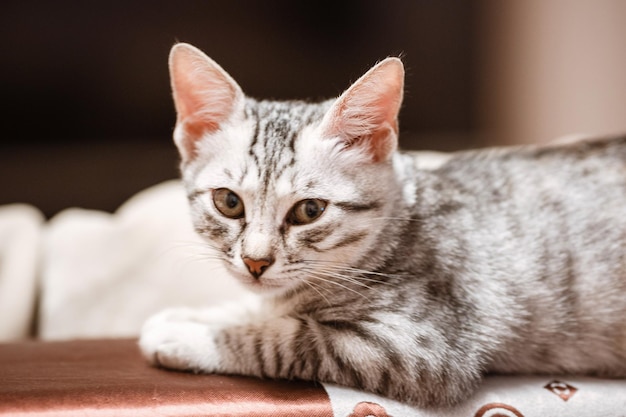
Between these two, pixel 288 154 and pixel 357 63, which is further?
pixel 357 63

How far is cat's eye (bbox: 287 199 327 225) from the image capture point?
1110 millimetres

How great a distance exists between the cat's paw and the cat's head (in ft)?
0.45

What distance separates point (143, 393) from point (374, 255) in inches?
19.1

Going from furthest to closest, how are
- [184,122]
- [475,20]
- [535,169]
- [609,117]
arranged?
[475,20]
[609,117]
[535,169]
[184,122]

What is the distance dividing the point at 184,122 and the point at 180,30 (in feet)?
7.14

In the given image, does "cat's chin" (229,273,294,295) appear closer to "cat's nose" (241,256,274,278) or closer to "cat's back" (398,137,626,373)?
"cat's nose" (241,256,274,278)

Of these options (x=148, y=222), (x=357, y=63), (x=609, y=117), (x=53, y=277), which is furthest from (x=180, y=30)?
(x=609, y=117)

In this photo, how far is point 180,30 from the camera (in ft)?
10.6

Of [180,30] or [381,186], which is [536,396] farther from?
[180,30]

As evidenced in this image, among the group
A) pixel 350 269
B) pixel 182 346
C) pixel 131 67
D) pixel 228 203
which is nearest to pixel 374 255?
pixel 350 269

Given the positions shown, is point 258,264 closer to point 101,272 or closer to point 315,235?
point 315,235

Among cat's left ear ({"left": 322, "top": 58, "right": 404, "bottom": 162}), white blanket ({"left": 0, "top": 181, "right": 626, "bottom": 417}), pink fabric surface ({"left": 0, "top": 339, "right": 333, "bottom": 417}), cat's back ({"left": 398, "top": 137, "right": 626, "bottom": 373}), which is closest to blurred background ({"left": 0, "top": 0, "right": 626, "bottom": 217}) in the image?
white blanket ({"left": 0, "top": 181, "right": 626, "bottom": 417})

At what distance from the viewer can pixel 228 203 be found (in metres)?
1.14

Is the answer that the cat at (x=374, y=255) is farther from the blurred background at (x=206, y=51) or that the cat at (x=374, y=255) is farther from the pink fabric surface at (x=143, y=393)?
the blurred background at (x=206, y=51)
